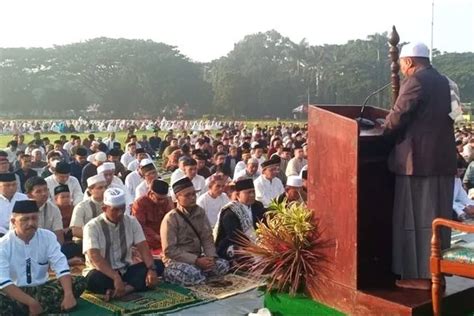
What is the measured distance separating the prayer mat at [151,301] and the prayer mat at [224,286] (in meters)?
0.11

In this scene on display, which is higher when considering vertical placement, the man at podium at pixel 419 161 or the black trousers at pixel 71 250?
the man at podium at pixel 419 161

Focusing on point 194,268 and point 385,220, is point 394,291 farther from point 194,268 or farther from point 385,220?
point 194,268

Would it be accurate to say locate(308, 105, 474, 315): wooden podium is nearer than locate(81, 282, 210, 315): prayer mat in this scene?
Yes

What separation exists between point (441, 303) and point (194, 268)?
9.64 ft

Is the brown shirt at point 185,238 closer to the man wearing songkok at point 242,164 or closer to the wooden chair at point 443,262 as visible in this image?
the wooden chair at point 443,262

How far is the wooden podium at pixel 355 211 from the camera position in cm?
366

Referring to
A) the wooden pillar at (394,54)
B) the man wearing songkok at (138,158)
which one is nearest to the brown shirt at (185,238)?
the wooden pillar at (394,54)

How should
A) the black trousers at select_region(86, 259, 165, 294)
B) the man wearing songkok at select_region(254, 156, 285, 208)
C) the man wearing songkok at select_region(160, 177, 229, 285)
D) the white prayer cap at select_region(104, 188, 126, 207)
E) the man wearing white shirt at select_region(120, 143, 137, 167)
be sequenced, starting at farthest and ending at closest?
the man wearing white shirt at select_region(120, 143, 137, 167) → the man wearing songkok at select_region(254, 156, 285, 208) → the man wearing songkok at select_region(160, 177, 229, 285) → the white prayer cap at select_region(104, 188, 126, 207) → the black trousers at select_region(86, 259, 165, 294)

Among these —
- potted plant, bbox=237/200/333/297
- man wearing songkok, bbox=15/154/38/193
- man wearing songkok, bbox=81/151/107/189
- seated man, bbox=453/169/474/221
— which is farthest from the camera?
man wearing songkok, bbox=81/151/107/189

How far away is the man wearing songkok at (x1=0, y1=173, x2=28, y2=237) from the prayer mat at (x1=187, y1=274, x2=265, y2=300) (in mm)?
2320

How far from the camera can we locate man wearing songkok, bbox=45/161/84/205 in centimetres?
799

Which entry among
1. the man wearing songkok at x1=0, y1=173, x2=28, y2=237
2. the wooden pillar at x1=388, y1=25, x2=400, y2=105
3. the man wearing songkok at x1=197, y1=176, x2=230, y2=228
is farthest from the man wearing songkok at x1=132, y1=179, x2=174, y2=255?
the wooden pillar at x1=388, y1=25, x2=400, y2=105

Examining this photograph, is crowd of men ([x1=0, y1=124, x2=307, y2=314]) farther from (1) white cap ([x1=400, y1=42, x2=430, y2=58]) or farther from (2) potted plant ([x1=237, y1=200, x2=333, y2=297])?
(1) white cap ([x1=400, y1=42, x2=430, y2=58])

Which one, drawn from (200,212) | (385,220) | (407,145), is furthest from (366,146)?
(200,212)
